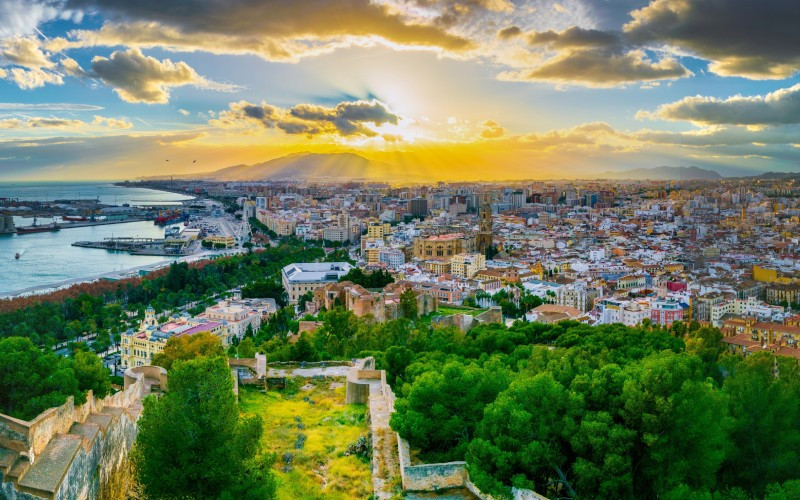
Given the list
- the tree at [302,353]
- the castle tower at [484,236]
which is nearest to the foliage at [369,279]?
the tree at [302,353]

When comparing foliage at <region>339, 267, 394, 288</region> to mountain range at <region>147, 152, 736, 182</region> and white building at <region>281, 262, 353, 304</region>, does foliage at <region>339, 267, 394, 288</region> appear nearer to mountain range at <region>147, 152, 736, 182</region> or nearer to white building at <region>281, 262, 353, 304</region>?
white building at <region>281, 262, 353, 304</region>

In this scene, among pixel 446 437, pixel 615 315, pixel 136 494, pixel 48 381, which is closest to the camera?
pixel 136 494

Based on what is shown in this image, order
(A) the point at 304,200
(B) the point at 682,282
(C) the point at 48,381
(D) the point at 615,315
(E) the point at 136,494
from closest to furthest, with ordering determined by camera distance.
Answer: (E) the point at 136,494, (C) the point at 48,381, (D) the point at 615,315, (B) the point at 682,282, (A) the point at 304,200

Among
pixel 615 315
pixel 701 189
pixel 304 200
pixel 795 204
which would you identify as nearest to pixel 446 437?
pixel 615 315

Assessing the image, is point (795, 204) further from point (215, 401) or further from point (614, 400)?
point (215, 401)

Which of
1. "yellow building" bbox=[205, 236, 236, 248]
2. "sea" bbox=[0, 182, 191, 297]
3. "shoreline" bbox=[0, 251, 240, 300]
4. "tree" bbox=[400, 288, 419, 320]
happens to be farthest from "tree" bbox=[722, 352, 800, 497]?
"yellow building" bbox=[205, 236, 236, 248]

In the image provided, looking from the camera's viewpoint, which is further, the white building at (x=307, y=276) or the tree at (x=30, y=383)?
the white building at (x=307, y=276)

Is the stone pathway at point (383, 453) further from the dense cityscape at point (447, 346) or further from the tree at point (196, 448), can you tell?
the tree at point (196, 448)

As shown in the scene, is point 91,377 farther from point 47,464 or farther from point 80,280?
point 80,280
